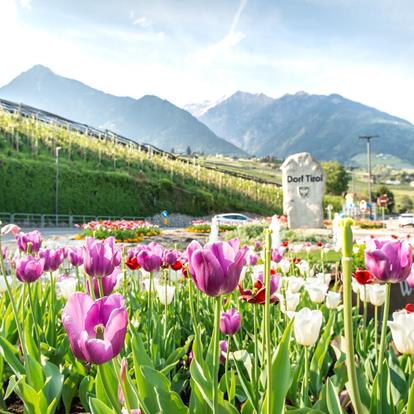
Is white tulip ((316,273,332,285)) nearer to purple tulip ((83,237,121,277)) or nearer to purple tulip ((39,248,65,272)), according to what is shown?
purple tulip ((39,248,65,272))

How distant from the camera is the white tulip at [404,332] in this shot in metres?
1.65

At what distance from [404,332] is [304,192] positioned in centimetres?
1909

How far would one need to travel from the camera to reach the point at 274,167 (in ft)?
490

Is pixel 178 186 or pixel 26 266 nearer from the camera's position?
pixel 26 266

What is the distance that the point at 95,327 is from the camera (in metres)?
1.12

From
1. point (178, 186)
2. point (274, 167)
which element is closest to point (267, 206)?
point (178, 186)

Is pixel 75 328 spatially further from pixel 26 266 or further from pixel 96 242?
pixel 26 266

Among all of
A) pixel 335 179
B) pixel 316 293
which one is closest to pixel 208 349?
pixel 316 293

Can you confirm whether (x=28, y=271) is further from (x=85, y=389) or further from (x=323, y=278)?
(x=323, y=278)

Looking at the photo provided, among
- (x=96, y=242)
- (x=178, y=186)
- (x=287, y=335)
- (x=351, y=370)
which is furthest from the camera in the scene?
(x=178, y=186)

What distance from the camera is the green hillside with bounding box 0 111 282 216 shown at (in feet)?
106

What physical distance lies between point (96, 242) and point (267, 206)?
51.5 meters

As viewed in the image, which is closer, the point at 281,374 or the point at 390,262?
the point at 281,374

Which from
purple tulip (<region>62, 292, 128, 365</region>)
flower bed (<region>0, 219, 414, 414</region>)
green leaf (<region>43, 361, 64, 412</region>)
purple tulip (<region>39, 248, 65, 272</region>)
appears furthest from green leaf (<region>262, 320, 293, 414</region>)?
purple tulip (<region>39, 248, 65, 272</region>)
